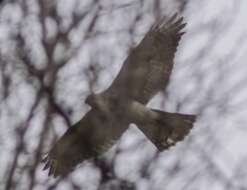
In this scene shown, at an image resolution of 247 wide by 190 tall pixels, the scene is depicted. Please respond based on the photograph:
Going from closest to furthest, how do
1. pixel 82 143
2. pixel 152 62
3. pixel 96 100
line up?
1. pixel 96 100
2. pixel 152 62
3. pixel 82 143

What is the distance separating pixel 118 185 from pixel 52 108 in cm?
81

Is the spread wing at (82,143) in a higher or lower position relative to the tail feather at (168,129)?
higher

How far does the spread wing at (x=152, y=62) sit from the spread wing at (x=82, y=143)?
0.94 ft

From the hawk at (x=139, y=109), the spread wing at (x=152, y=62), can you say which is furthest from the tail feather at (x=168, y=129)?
the spread wing at (x=152, y=62)

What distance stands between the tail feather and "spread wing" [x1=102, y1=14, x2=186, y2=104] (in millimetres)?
211

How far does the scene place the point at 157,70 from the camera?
715 centimetres

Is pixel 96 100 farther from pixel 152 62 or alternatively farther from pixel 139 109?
pixel 152 62

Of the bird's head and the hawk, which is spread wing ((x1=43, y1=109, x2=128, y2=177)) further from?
the bird's head

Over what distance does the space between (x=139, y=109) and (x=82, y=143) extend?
55 centimetres

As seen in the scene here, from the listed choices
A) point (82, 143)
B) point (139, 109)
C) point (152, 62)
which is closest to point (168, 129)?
point (139, 109)

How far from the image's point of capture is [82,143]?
23.9 ft

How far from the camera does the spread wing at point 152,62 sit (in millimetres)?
7062

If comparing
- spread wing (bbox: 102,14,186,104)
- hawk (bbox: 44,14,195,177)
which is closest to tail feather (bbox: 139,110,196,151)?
hawk (bbox: 44,14,195,177)

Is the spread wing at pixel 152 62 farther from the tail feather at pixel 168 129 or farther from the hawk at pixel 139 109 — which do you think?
the tail feather at pixel 168 129
